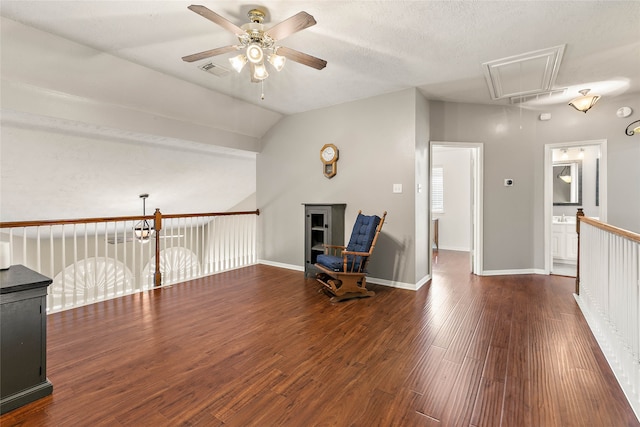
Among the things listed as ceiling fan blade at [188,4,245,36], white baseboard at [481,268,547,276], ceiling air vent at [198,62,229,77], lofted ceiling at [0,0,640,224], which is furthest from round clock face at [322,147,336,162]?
white baseboard at [481,268,547,276]

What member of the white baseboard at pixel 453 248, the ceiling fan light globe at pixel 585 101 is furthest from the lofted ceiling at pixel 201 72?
the white baseboard at pixel 453 248

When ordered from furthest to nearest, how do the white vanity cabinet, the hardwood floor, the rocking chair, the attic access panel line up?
the white vanity cabinet → the rocking chair → the attic access panel → the hardwood floor

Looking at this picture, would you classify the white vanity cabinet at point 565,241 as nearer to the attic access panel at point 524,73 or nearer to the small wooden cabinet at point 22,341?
the attic access panel at point 524,73

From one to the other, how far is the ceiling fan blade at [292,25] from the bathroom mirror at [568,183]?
19.7 feet

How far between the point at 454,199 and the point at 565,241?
231 centimetres

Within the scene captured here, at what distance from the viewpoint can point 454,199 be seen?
724 centimetres

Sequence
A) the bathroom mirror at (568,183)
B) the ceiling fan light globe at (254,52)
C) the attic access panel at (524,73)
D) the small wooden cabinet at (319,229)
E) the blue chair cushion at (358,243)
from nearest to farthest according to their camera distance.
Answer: the ceiling fan light globe at (254,52)
the attic access panel at (524,73)
the blue chair cushion at (358,243)
the small wooden cabinet at (319,229)
the bathroom mirror at (568,183)

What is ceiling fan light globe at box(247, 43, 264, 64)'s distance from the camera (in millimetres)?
Answer: 2262

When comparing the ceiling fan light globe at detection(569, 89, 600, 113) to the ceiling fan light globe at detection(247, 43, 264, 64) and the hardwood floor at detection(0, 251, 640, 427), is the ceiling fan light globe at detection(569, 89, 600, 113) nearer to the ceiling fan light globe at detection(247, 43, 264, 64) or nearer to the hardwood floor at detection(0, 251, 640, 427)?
the hardwood floor at detection(0, 251, 640, 427)

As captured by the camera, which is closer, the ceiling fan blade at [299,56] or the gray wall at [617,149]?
the ceiling fan blade at [299,56]

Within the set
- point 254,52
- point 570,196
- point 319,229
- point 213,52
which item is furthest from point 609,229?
point 570,196

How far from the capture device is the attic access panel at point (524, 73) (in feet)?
10.2

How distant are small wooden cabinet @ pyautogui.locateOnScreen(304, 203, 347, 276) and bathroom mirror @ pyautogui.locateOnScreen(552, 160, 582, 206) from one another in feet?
14.7

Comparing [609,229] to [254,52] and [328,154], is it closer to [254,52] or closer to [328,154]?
[254,52]
